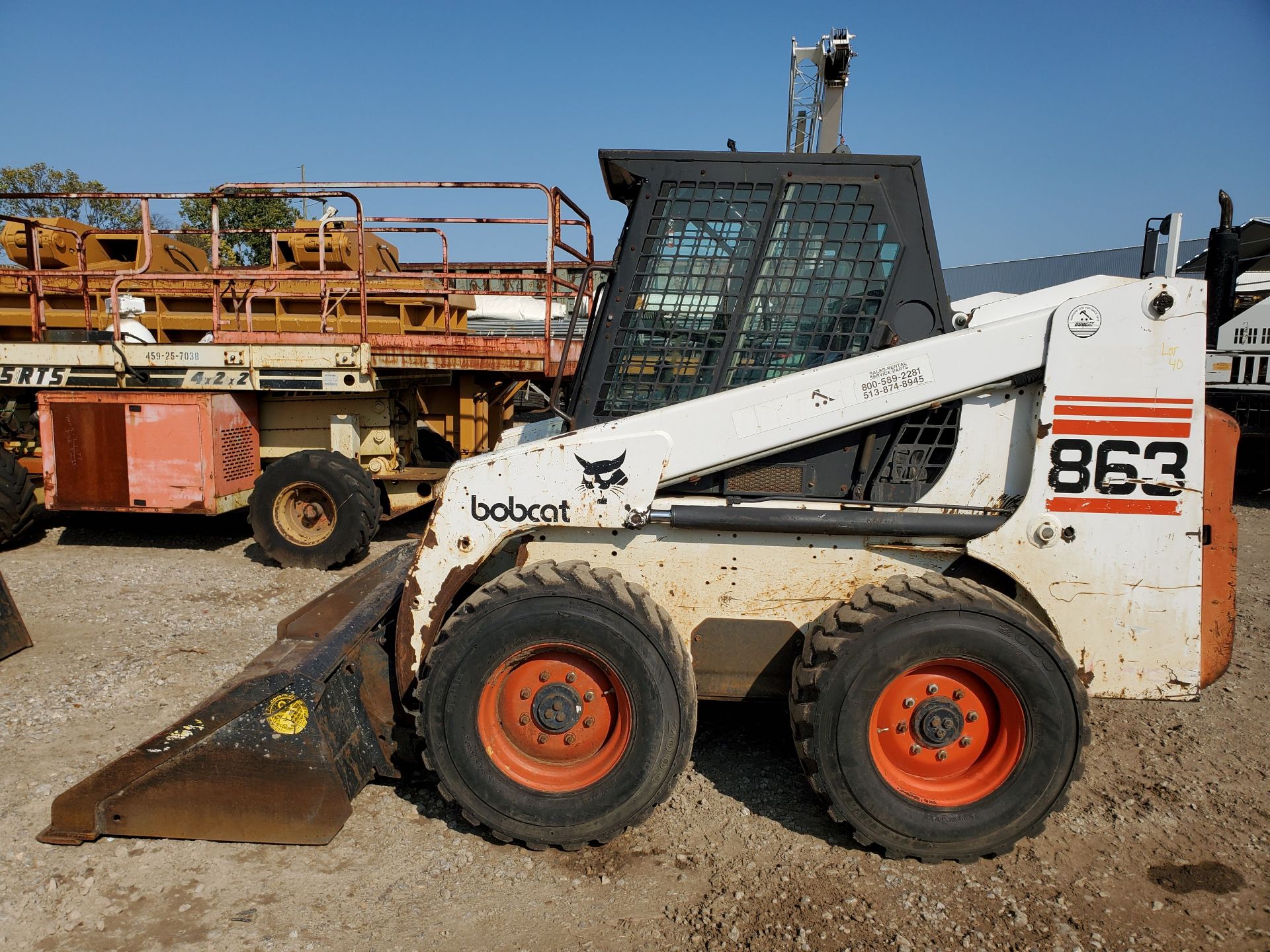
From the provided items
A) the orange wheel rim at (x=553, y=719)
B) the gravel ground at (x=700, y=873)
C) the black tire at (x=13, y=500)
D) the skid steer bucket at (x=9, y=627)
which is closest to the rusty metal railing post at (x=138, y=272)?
the black tire at (x=13, y=500)

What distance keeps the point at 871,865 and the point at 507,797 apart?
134 centimetres

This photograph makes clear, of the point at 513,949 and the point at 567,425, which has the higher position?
the point at 567,425

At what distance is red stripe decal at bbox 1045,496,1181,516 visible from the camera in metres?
3.09

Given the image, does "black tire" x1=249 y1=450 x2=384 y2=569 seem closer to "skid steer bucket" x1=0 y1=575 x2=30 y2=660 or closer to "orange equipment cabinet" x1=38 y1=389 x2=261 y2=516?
"orange equipment cabinet" x1=38 y1=389 x2=261 y2=516

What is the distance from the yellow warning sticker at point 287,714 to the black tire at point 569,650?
43 cm

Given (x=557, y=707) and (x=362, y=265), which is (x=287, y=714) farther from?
(x=362, y=265)

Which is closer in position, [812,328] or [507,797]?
[507,797]

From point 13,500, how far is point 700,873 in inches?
280

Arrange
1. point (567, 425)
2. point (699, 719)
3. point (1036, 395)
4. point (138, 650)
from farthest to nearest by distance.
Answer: point (138, 650)
point (699, 719)
point (567, 425)
point (1036, 395)

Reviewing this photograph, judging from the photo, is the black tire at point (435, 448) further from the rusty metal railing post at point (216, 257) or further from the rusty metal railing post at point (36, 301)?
the rusty metal railing post at point (36, 301)

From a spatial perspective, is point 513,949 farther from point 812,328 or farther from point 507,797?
point 812,328

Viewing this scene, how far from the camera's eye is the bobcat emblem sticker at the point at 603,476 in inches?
125

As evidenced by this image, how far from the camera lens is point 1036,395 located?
319 cm

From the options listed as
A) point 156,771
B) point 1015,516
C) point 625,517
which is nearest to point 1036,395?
point 1015,516
